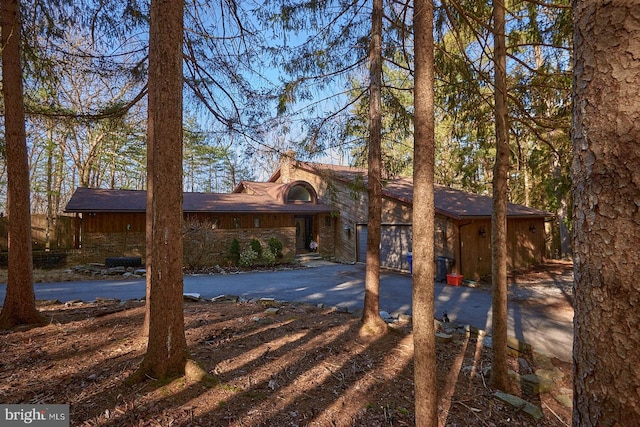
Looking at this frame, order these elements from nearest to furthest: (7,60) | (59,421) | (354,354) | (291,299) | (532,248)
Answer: (59,421) → (354,354) → (7,60) → (291,299) → (532,248)

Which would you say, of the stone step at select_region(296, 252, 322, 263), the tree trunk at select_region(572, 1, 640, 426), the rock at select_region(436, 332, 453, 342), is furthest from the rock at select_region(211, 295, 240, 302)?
the stone step at select_region(296, 252, 322, 263)

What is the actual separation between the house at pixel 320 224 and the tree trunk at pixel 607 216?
942 cm

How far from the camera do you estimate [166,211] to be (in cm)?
359

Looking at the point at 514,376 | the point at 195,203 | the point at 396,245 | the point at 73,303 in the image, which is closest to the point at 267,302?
the point at 73,303

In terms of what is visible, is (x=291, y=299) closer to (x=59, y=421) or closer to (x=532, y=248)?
(x=59, y=421)

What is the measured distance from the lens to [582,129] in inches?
46.4

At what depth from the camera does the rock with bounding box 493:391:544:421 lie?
3.77m

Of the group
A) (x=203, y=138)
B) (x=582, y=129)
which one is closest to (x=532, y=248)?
(x=203, y=138)

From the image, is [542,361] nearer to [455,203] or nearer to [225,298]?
[225,298]

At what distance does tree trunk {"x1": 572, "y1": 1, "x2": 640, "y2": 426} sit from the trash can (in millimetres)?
11035

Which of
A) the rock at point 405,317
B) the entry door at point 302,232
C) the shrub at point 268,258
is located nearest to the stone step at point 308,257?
the entry door at point 302,232

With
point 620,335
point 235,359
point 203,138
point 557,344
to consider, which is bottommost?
point 557,344

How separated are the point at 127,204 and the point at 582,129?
16.1 metres

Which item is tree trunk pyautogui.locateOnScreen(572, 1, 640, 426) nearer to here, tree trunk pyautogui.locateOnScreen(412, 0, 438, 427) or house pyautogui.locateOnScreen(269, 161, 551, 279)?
tree trunk pyautogui.locateOnScreen(412, 0, 438, 427)
